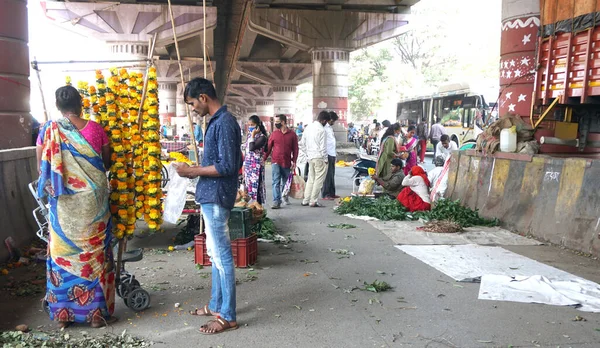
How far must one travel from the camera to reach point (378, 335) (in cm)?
396

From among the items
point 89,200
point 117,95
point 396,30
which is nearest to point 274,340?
point 89,200

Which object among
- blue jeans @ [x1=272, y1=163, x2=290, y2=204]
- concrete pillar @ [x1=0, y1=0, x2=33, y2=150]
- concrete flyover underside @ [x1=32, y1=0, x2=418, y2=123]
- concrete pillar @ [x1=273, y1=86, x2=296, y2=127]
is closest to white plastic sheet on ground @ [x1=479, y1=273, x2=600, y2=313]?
blue jeans @ [x1=272, y1=163, x2=290, y2=204]

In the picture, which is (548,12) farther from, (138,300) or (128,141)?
(138,300)

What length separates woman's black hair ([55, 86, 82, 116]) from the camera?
13.1ft

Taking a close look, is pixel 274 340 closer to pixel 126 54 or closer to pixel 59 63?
pixel 59 63

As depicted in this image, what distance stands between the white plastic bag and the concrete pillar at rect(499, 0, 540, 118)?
6807mm

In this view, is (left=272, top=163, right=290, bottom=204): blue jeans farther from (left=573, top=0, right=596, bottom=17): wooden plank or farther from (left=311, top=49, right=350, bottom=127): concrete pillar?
(left=311, top=49, right=350, bottom=127): concrete pillar

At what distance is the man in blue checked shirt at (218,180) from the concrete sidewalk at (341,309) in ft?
0.97

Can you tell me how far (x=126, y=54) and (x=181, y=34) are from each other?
94.0 inches

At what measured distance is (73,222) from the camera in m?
3.94

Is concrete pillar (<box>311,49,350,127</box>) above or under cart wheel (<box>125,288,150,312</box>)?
above

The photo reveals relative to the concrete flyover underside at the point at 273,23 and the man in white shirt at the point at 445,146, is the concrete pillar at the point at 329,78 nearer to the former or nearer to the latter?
the concrete flyover underside at the point at 273,23

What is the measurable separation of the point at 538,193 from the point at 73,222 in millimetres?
6542

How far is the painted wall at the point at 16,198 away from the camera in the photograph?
20.6 ft
